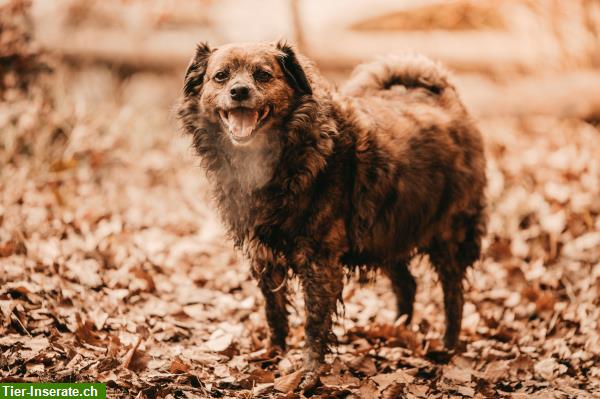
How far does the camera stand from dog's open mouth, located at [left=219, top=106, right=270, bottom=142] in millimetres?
3945

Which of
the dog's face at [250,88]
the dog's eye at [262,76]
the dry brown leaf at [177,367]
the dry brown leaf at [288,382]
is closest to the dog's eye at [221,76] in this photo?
the dog's face at [250,88]

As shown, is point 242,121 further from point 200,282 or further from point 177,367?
point 200,282

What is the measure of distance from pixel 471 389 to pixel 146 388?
6.44 feet

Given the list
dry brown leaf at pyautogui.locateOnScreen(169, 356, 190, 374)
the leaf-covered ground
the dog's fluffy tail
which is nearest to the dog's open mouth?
the leaf-covered ground

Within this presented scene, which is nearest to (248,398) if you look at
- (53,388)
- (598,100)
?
(53,388)

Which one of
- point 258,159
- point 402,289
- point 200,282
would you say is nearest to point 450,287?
point 402,289

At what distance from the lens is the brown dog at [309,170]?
13.2ft

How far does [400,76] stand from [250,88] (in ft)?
5.50

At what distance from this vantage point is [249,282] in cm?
576

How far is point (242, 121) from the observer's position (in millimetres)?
4000

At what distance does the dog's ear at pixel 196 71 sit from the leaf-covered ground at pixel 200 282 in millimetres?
1171

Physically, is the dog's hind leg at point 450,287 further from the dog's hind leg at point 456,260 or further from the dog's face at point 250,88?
the dog's face at point 250,88

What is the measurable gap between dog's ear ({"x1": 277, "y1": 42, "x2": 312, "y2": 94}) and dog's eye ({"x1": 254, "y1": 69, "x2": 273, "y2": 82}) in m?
0.13

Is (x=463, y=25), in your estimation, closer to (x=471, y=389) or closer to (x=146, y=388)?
(x=471, y=389)
